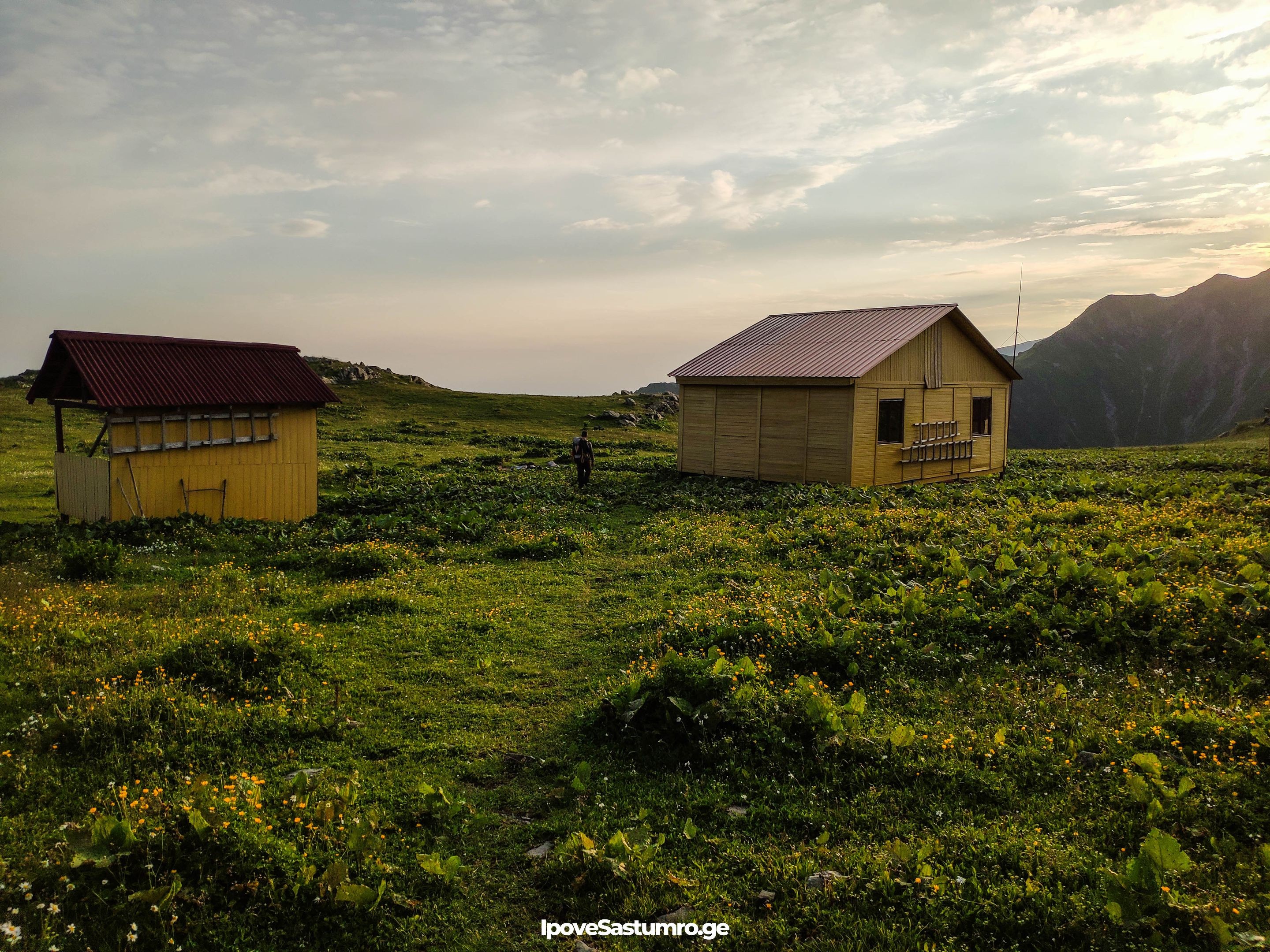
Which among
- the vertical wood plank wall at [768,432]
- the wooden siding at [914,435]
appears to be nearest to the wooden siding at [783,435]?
the vertical wood plank wall at [768,432]

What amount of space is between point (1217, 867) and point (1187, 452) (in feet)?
146

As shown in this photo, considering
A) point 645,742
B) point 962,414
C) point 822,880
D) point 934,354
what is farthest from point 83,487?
point 962,414

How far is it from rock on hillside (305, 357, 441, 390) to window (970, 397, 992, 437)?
55067 millimetres

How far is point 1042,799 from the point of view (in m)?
7.30

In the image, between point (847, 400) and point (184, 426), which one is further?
point (847, 400)

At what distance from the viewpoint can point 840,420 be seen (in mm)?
27484

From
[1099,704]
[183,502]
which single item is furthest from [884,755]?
[183,502]

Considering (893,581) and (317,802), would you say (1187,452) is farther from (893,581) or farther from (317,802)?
(317,802)

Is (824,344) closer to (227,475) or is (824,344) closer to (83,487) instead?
(227,475)

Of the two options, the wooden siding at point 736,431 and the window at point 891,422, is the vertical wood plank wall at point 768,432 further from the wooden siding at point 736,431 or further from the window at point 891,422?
the window at point 891,422

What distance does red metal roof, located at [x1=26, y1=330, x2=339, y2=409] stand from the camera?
63.0ft

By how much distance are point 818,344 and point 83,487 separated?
25.4 meters

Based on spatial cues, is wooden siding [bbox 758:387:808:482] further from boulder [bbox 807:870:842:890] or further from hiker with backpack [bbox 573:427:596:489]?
boulder [bbox 807:870:842:890]

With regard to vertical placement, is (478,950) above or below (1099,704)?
below
